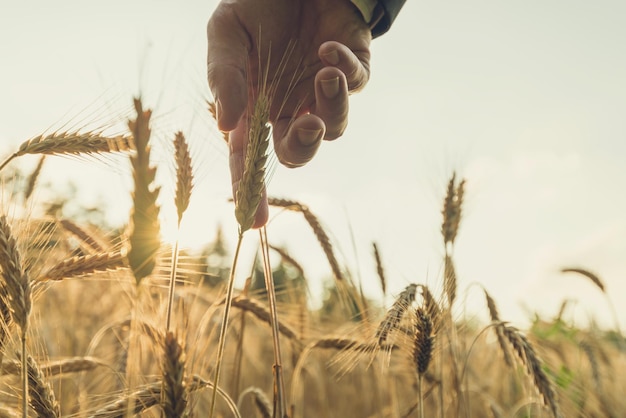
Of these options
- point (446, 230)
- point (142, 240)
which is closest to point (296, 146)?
point (446, 230)

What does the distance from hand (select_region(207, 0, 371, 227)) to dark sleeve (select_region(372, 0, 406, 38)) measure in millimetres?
104

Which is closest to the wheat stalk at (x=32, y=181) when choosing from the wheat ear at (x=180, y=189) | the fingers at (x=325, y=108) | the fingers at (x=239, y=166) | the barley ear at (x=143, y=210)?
the fingers at (x=239, y=166)

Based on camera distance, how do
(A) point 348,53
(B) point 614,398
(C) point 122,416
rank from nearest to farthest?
(C) point 122,416, (A) point 348,53, (B) point 614,398

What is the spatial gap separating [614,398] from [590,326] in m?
0.68

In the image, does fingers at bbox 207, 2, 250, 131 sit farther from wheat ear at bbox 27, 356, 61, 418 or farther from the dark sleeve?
wheat ear at bbox 27, 356, 61, 418

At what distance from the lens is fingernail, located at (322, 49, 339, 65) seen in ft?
6.11

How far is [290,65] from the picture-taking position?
8.73 feet

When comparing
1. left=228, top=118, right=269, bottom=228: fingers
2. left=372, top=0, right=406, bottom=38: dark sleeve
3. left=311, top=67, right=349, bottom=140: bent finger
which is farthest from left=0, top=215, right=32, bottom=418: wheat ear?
left=372, top=0, right=406, bottom=38: dark sleeve

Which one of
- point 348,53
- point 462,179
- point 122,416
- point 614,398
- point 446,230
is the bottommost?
point 614,398

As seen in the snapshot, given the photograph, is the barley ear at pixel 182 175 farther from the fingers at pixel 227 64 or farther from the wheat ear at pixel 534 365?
the wheat ear at pixel 534 365

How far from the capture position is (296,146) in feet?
6.49

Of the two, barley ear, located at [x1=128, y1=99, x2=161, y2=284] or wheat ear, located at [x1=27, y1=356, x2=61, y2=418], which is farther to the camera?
wheat ear, located at [x1=27, y1=356, x2=61, y2=418]

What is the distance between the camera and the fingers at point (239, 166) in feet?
5.60

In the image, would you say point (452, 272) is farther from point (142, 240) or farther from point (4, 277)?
point (4, 277)
